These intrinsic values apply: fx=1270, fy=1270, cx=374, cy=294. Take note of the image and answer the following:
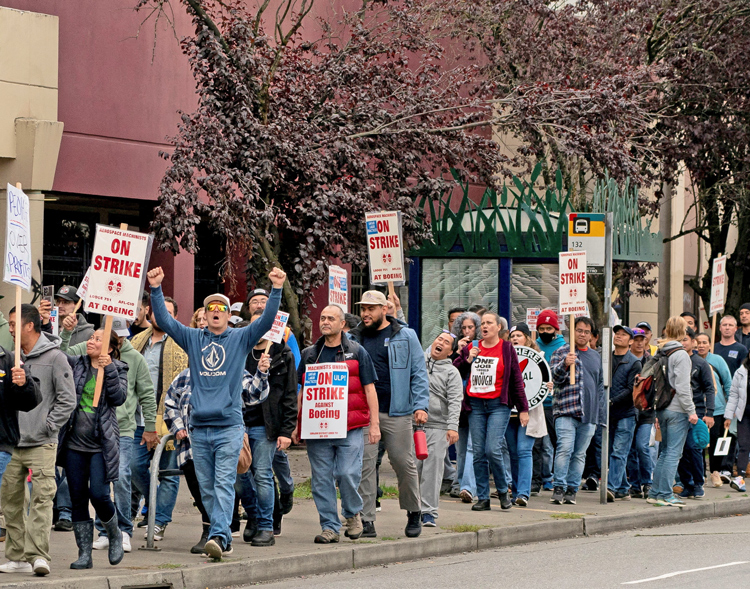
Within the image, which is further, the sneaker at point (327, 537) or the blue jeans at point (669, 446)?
the blue jeans at point (669, 446)

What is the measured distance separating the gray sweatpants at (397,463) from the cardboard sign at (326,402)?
21.4 inches

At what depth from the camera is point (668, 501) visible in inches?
535

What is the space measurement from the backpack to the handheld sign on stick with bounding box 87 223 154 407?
635 cm

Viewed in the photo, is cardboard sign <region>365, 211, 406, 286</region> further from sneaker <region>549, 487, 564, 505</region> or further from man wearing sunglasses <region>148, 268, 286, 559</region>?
man wearing sunglasses <region>148, 268, 286, 559</region>

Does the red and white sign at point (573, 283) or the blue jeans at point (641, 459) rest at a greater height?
the red and white sign at point (573, 283)

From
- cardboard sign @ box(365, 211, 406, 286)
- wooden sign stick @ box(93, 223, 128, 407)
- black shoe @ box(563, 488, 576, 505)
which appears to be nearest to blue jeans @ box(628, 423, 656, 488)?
black shoe @ box(563, 488, 576, 505)

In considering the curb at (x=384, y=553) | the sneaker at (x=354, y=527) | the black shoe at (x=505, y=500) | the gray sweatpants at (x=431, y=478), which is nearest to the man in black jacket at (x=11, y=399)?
the curb at (x=384, y=553)

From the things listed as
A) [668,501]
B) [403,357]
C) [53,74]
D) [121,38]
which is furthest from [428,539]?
[121,38]

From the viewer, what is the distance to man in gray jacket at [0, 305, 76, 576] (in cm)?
862

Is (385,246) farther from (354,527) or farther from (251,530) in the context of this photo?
(251,530)

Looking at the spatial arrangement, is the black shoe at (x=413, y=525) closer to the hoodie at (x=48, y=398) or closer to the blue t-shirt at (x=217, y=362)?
the blue t-shirt at (x=217, y=362)

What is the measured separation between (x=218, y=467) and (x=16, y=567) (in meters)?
1.55

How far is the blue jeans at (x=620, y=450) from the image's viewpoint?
1400 cm

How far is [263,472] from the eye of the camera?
10.1m
